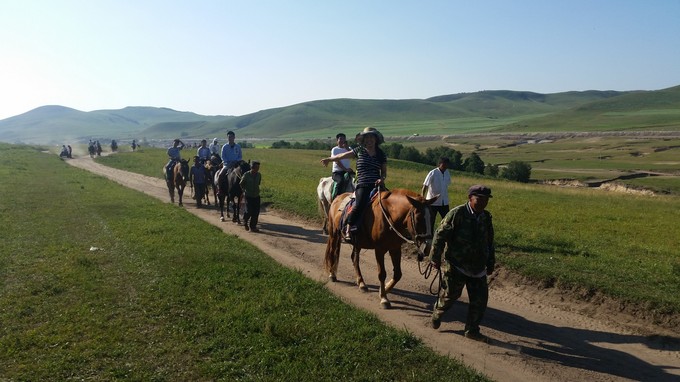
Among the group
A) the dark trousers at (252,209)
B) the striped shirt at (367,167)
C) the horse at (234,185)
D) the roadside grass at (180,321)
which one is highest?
the striped shirt at (367,167)

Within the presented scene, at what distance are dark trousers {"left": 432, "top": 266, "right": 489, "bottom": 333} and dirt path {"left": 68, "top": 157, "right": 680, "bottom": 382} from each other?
0.42 meters

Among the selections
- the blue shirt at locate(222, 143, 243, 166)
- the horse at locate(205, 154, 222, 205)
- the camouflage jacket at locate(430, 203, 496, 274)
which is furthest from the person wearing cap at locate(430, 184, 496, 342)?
the horse at locate(205, 154, 222, 205)

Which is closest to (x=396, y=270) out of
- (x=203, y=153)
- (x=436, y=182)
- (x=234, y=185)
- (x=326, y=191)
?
(x=436, y=182)

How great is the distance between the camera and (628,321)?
937cm

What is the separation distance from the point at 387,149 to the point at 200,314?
61.9 meters

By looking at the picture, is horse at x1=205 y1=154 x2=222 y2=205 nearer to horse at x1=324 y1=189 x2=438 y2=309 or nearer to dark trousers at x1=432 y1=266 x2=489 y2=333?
horse at x1=324 y1=189 x2=438 y2=309

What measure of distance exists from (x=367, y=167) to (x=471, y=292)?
3.66 metres

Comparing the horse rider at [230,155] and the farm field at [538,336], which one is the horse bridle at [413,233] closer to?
the farm field at [538,336]

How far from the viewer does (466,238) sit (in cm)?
790

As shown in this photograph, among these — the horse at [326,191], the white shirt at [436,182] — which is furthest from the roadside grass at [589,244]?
the horse at [326,191]

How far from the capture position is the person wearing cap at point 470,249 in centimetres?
790

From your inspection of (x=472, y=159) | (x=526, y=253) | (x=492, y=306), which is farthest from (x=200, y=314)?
(x=472, y=159)

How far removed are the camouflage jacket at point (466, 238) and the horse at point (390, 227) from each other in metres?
0.61

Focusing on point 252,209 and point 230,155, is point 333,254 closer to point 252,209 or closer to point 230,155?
point 252,209
